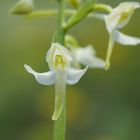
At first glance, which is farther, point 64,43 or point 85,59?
point 85,59

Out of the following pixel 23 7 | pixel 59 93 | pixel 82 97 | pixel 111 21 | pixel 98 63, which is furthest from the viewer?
pixel 82 97

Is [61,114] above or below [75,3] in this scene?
below

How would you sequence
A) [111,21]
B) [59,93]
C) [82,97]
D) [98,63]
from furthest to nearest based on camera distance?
[82,97]
[98,63]
[111,21]
[59,93]

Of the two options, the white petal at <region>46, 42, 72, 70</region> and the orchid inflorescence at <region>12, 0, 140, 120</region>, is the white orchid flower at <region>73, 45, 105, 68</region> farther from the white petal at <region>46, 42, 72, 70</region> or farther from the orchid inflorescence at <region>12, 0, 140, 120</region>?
the white petal at <region>46, 42, 72, 70</region>

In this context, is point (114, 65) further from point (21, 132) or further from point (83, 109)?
point (21, 132)

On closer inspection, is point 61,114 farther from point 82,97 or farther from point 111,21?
point 82,97

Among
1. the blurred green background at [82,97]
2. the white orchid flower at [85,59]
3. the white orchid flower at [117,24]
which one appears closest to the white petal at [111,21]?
the white orchid flower at [117,24]

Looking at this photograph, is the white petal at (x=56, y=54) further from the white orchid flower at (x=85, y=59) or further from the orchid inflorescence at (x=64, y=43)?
the white orchid flower at (x=85, y=59)

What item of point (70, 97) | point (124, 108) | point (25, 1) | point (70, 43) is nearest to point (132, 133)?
point (124, 108)

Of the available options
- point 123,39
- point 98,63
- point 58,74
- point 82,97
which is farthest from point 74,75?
point 82,97
